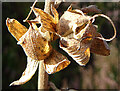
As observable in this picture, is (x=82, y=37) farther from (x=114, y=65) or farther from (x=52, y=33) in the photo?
(x=114, y=65)

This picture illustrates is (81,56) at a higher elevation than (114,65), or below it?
higher

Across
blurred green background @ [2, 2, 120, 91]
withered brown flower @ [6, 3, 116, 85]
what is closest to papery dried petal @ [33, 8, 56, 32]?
withered brown flower @ [6, 3, 116, 85]

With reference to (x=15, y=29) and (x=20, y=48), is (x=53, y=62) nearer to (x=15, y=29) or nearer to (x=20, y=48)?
(x=15, y=29)

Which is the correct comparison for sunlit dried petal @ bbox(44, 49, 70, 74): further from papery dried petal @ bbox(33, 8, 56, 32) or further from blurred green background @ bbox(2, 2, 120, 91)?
blurred green background @ bbox(2, 2, 120, 91)

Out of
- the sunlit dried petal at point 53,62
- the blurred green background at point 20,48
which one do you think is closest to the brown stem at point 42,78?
the sunlit dried petal at point 53,62

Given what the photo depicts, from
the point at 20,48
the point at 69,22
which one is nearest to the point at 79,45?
the point at 69,22

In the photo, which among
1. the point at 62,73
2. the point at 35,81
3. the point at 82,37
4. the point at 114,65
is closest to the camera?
the point at 82,37

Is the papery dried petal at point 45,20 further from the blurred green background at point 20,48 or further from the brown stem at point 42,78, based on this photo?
the blurred green background at point 20,48

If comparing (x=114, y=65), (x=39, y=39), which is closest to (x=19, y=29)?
(x=39, y=39)
